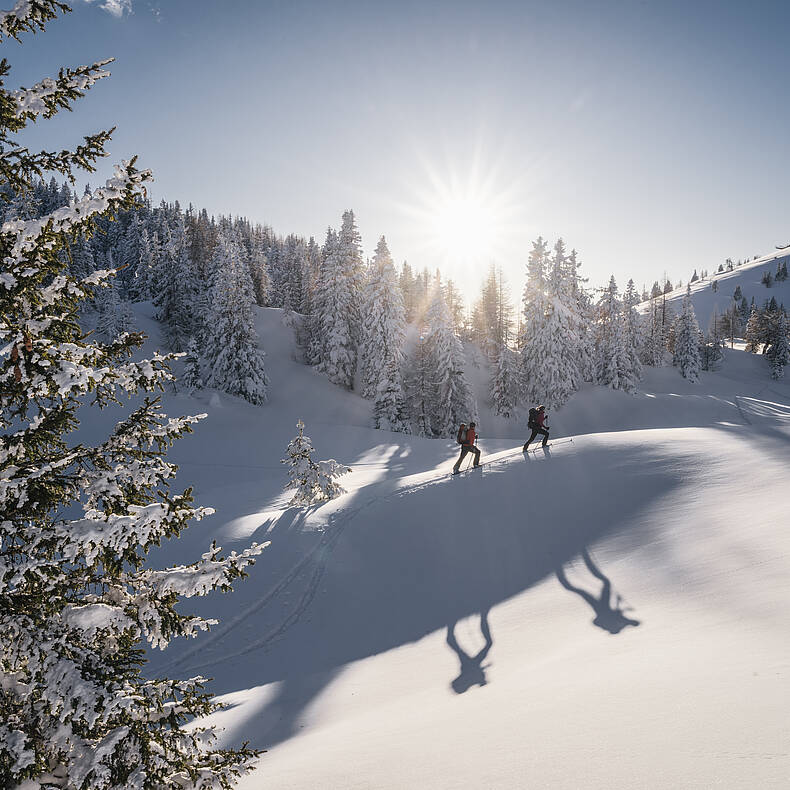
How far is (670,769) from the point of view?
112 inches

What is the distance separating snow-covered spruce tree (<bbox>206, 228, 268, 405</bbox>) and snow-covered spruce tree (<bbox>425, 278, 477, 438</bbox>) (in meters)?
15.5

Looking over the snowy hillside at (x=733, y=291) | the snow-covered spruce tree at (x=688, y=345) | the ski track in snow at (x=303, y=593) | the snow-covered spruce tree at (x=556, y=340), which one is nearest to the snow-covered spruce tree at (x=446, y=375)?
the snow-covered spruce tree at (x=556, y=340)

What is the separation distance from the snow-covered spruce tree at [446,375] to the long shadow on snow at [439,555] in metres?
26.3

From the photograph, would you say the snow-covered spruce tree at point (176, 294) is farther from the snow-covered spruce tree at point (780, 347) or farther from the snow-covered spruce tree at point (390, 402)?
the snow-covered spruce tree at point (780, 347)

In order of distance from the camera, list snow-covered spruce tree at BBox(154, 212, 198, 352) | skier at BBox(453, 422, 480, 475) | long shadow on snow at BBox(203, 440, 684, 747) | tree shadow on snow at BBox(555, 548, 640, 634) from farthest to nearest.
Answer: snow-covered spruce tree at BBox(154, 212, 198, 352), skier at BBox(453, 422, 480, 475), long shadow on snow at BBox(203, 440, 684, 747), tree shadow on snow at BBox(555, 548, 640, 634)

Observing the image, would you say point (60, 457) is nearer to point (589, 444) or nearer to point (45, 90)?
point (45, 90)

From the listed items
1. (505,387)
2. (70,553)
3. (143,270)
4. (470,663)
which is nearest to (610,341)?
(505,387)

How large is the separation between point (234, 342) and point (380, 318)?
507 inches

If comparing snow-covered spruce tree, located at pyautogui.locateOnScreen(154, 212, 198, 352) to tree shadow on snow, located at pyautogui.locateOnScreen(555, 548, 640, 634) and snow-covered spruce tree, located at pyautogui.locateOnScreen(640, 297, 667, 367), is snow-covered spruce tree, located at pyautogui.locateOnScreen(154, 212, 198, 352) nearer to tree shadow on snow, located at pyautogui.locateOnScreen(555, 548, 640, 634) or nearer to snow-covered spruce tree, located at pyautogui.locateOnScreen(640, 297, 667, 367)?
tree shadow on snow, located at pyautogui.locateOnScreen(555, 548, 640, 634)

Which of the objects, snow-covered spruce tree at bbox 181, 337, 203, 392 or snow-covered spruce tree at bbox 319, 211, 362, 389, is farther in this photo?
snow-covered spruce tree at bbox 319, 211, 362, 389

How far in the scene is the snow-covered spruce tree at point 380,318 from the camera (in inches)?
1656

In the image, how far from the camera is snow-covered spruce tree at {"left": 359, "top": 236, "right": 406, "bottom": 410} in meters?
42.1

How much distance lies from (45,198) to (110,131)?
95.8 meters

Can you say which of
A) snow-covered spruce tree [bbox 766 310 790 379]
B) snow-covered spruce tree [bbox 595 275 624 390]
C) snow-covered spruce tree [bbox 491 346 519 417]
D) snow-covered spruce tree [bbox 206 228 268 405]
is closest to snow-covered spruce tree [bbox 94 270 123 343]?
snow-covered spruce tree [bbox 206 228 268 405]
